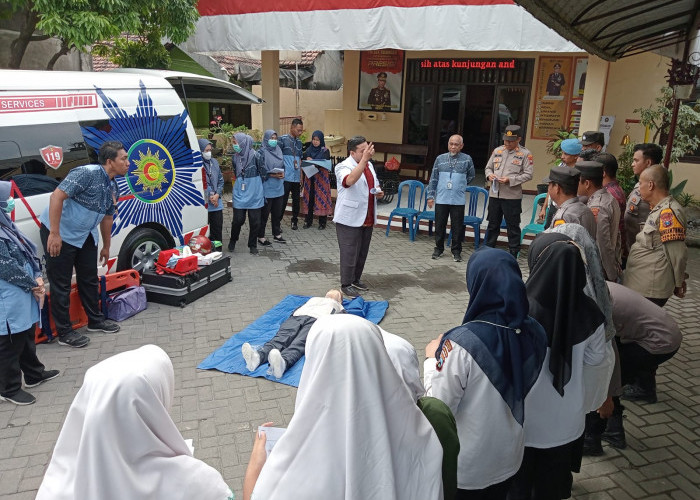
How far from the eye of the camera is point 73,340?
5.11 m

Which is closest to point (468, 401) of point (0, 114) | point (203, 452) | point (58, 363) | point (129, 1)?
point (203, 452)

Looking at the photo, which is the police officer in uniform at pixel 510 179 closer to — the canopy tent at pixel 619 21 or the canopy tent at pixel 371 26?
the canopy tent at pixel 371 26

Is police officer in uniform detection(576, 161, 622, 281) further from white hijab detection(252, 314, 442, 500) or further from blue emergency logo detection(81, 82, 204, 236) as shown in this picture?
blue emergency logo detection(81, 82, 204, 236)

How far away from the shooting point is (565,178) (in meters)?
3.89

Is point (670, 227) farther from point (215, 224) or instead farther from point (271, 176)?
point (215, 224)

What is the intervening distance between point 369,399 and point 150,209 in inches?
204

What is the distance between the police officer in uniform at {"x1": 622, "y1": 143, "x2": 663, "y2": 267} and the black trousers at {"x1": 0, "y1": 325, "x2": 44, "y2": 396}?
535cm

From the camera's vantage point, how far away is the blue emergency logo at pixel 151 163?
224 inches

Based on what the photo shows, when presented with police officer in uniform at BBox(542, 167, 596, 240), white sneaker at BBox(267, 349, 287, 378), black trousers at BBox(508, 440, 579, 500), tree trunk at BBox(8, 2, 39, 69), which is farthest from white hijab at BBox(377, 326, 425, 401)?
tree trunk at BBox(8, 2, 39, 69)

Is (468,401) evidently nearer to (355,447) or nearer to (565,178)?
(355,447)

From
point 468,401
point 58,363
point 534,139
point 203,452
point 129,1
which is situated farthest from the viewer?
point 534,139

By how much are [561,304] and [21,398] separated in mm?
3990

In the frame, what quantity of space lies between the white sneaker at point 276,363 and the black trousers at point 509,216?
4669 mm

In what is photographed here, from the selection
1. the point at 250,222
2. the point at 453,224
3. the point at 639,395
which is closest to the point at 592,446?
the point at 639,395
